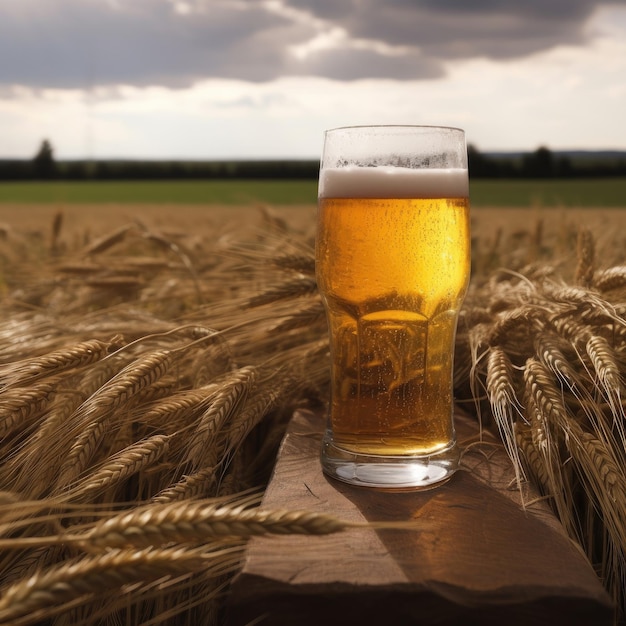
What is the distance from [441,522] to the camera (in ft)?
4.80

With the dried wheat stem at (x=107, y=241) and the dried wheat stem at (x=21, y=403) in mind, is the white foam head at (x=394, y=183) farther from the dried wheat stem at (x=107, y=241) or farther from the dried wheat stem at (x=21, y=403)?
the dried wheat stem at (x=107, y=241)

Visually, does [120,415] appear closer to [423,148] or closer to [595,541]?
[423,148]

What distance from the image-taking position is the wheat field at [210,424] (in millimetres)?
1137

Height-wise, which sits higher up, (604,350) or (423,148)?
(423,148)

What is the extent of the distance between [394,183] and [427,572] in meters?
0.81

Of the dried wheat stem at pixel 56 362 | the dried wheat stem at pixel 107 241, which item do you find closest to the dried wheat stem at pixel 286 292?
the dried wheat stem at pixel 56 362

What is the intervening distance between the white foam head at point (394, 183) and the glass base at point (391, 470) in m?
0.59

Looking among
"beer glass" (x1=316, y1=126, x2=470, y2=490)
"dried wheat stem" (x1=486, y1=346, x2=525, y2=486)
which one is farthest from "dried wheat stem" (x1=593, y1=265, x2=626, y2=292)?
"beer glass" (x1=316, y1=126, x2=470, y2=490)

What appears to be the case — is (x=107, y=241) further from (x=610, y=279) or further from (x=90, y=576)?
(x=90, y=576)

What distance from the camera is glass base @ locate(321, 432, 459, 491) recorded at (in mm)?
1668

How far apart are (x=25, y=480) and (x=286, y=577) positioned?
0.73m

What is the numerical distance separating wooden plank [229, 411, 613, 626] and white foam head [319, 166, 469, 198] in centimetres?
66

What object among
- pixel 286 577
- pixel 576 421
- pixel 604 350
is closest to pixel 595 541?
pixel 576 421

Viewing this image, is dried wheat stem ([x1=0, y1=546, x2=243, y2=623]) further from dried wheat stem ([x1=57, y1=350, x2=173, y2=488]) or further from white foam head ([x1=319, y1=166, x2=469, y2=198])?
white foam head ([x1=319, y1=166, x2=469, y2=198])
